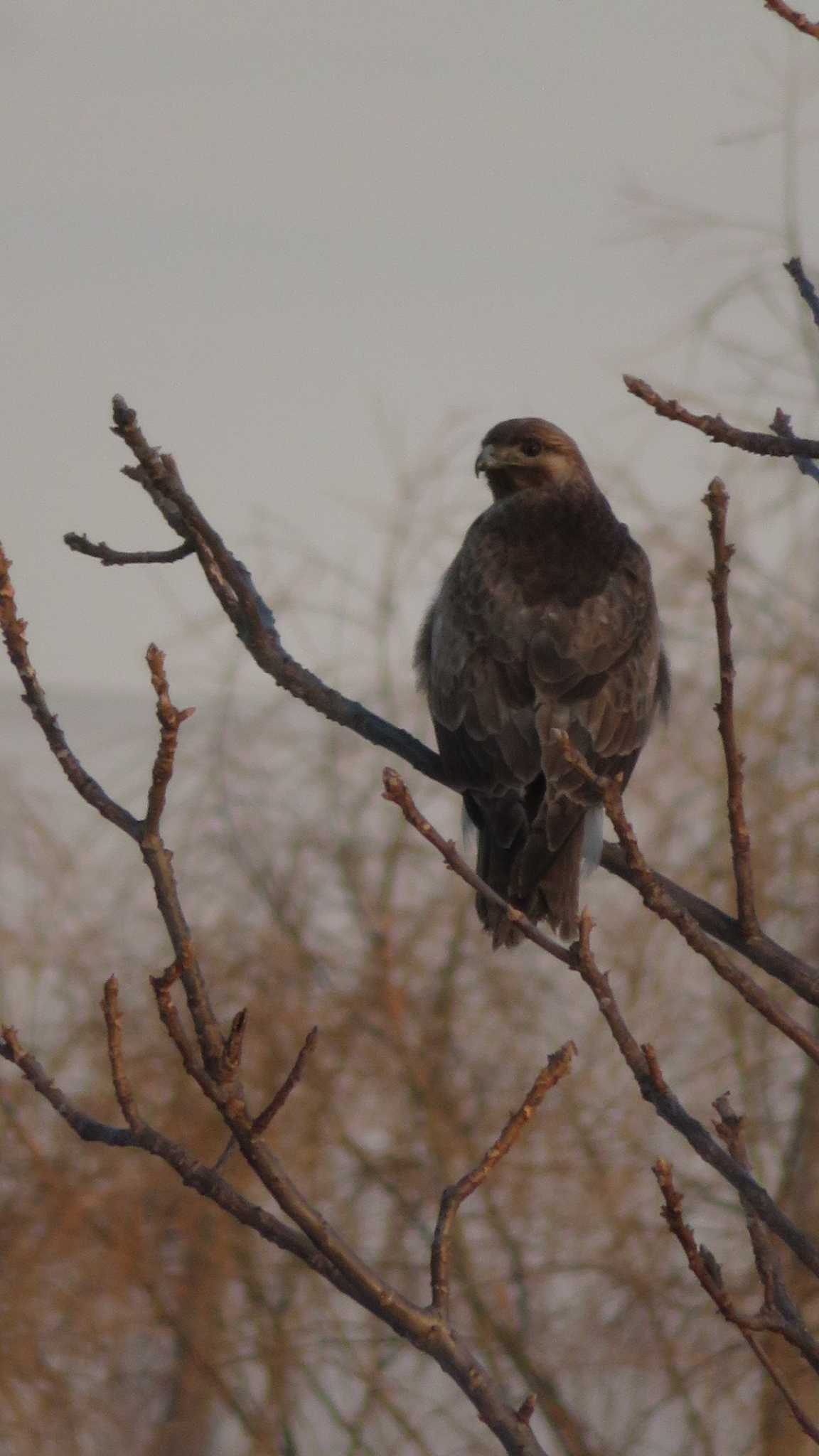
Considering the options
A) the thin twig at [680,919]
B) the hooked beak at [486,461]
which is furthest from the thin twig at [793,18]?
the hooked beak at [486,461]

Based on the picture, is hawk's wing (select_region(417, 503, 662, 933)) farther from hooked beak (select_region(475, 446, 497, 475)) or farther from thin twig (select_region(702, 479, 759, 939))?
thin twig (select_region(702, 479, 759, 939))

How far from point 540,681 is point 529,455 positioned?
1.44 metres

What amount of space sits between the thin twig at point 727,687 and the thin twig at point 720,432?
0.27 ft

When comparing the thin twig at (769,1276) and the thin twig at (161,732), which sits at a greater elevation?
the thin twig at (161,732)

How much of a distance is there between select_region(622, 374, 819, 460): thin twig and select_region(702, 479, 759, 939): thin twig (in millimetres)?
82

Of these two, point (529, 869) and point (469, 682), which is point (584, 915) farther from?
Answer: point (469, 682)

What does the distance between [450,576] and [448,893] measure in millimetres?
6685

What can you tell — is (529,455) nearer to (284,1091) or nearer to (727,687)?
(727,687)

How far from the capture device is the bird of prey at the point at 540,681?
450 centimetres

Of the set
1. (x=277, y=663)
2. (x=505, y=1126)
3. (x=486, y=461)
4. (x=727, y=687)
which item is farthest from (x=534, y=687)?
(x=505, y=1126)

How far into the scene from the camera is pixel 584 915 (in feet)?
8.37

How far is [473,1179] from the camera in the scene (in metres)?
2.54

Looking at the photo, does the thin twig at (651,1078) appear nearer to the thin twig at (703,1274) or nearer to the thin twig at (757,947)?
the thin twig at (703,1274)

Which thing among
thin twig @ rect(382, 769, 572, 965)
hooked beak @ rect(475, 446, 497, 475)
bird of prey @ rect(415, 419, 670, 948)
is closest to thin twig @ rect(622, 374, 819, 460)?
thin twig @ rect(382, 769, 572, 965)
